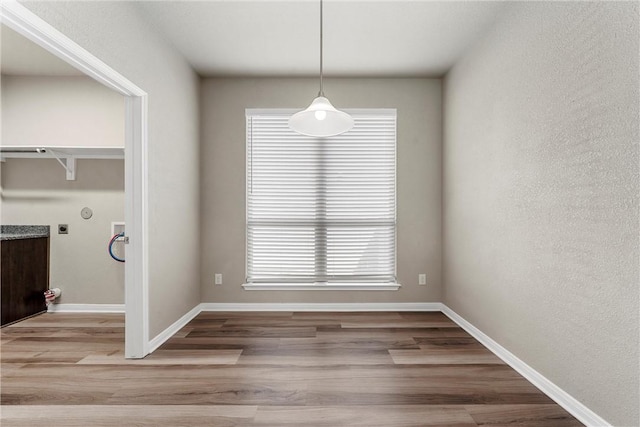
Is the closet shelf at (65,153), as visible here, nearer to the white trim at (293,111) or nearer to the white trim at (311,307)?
the white trim at (293,111)

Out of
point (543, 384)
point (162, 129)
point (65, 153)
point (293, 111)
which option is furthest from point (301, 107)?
point (543, 384)

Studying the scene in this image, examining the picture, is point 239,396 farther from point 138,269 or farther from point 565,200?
point 565,200

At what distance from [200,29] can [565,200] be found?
3.05 m

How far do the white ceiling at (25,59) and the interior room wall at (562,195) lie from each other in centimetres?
410

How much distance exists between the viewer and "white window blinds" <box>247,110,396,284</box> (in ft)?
13.6

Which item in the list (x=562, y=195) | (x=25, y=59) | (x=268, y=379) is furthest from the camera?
(x=25, y=59)

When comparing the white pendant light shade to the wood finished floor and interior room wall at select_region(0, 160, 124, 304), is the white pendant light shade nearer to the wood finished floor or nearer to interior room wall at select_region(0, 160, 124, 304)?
the wood finished floor

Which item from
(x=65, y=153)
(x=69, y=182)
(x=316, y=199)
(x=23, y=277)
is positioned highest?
(x=65, y=153)

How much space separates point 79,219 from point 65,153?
752 mm

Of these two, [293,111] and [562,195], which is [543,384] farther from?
[293,111]

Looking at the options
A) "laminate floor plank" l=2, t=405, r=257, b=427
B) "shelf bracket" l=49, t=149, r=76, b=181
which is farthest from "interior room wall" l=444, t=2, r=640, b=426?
"shelf bracket" l=49, t=149, r=76, b=181

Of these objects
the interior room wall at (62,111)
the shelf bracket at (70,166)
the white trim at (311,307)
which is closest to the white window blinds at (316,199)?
the white trim at (311,307)

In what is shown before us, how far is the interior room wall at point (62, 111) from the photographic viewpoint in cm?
396

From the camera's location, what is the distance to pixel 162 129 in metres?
3.10
